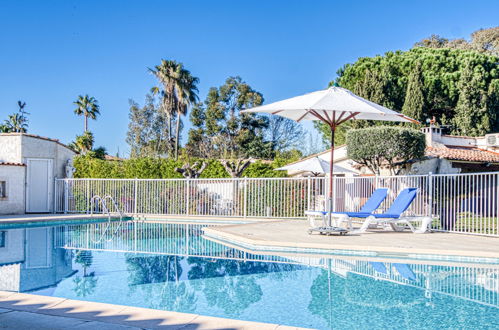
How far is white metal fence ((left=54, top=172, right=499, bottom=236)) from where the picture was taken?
16531mm

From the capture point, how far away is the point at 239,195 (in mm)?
17906

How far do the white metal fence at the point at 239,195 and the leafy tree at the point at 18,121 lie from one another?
36.3 meters

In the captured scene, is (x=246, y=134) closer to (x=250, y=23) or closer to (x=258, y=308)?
(x=250, y=23)

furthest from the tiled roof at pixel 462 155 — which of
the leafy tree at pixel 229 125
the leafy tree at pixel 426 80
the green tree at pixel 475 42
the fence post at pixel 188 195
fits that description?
the green tree at pixel 475 42

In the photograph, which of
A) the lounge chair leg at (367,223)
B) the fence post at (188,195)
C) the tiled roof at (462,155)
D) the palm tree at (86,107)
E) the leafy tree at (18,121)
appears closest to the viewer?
the lounge chair leg at (367,223)

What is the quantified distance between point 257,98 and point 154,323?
36791 mm

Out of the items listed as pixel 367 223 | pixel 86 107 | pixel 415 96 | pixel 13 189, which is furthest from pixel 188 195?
pixel 86 107

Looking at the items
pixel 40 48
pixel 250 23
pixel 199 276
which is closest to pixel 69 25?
pixel 40 48

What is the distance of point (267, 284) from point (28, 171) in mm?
14787

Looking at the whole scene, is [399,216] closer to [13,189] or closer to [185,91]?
[13,189]

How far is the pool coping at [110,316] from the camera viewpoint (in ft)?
13.5

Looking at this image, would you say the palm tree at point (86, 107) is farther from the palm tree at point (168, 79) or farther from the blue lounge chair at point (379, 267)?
the blue lounge chair at point (379, 267)

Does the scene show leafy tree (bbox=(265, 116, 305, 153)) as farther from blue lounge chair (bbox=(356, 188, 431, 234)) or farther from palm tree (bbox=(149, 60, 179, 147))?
blue lounge chair (bbox=(356, 188, 431, 234))

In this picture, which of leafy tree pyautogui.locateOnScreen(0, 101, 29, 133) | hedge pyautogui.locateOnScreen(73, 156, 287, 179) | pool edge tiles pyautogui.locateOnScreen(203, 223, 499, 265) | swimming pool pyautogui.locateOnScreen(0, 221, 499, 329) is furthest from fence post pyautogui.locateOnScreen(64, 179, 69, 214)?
leafy tree pyautogui.locateOnScreen(0, 101, 29, 133)
